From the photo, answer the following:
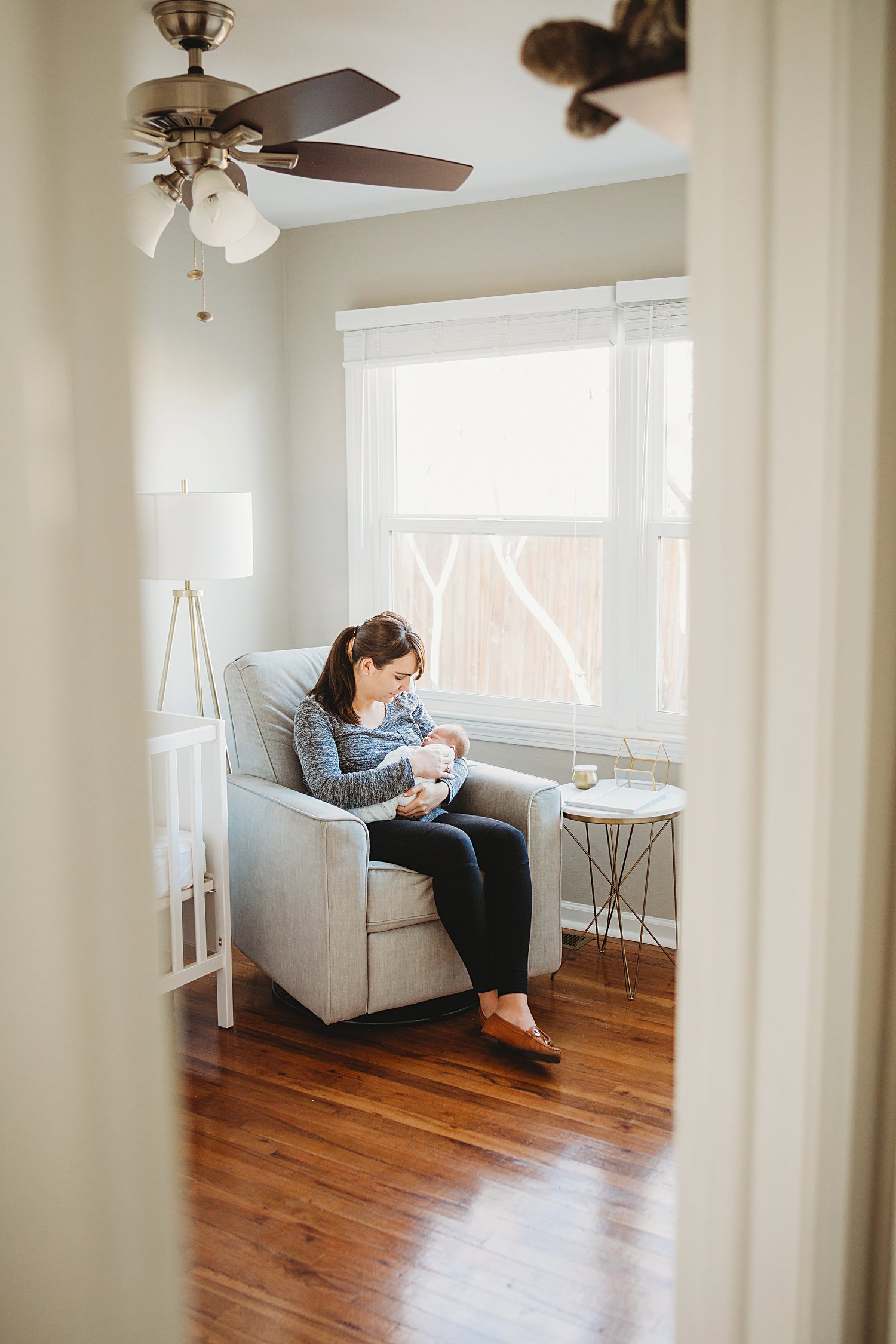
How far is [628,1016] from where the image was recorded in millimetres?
2949

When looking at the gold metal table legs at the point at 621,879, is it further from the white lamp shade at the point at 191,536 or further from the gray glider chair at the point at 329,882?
the white lamp shade at the point at 191,536

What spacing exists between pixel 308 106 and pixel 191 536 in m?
1.49

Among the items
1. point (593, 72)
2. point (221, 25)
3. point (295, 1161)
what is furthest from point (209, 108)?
point (295, 1161)

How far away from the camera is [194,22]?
2.15m

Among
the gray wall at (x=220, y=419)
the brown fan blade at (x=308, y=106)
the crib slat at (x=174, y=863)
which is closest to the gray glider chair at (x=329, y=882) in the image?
the crib slat at (x=174, y=863)

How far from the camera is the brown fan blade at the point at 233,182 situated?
6.93 ft

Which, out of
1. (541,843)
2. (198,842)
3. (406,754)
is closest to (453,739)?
(406,754)

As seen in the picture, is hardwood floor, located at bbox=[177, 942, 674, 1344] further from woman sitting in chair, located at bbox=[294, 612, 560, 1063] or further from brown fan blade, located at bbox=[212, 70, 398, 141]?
brown fan blade, located at bbox=[212, 70, 398, 141]

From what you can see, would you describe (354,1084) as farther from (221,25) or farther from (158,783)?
(221,25)

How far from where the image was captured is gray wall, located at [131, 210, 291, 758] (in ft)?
11.5

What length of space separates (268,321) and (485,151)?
1.22 m

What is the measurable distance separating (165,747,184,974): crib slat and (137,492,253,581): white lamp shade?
2.14 ft

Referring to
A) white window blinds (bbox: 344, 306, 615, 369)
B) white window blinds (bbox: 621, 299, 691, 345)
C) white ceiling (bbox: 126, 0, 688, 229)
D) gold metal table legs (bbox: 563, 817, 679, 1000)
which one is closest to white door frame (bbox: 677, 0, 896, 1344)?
white ceiling (bbox: 126, 0, 688, 229)

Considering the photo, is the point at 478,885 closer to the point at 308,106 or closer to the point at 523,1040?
the point at 523,1040
